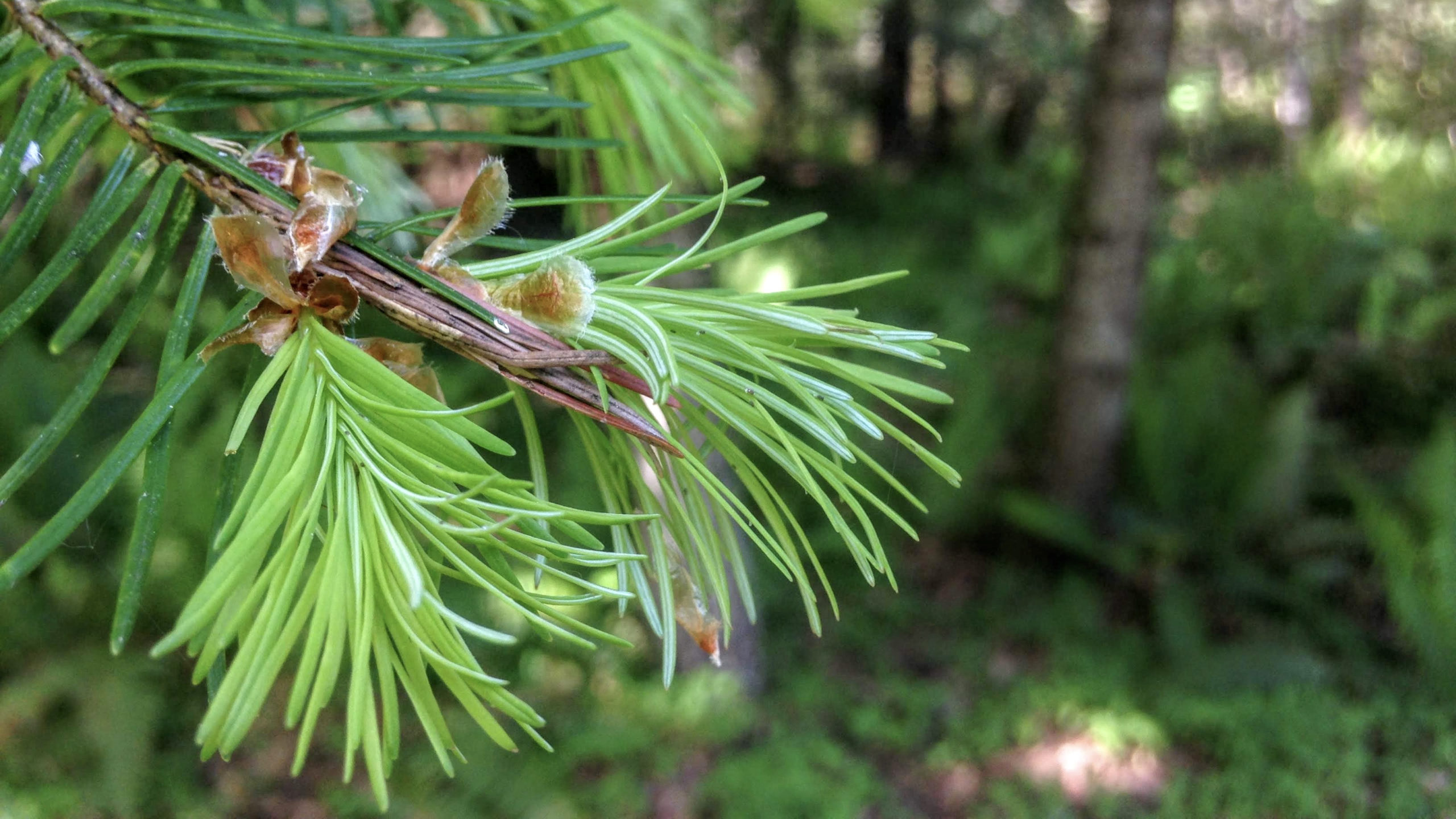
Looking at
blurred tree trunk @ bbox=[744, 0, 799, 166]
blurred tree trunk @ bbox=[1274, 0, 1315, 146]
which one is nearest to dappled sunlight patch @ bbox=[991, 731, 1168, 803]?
blurred tree trunk @ bbox=[744, 0, 799, 166]

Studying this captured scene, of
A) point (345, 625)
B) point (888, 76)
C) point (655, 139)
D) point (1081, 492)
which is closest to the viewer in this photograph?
point (345, 625)

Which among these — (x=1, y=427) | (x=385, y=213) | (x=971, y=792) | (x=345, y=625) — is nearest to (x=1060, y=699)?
(x=971, y=792)

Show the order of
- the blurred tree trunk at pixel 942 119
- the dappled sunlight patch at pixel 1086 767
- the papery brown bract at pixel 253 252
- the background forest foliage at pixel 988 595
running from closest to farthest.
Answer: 1. the papery brown bract at pixel 253 252
2. the background forest foliage at pixel 988 595
3. the dappled sunlight patch at pixel 1086 767
4. the blurred tree trunk at pixel 942 119

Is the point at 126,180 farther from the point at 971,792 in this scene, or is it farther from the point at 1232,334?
the point at 1232,334

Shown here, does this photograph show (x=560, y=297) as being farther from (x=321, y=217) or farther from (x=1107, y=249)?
(x=1107, y=249)

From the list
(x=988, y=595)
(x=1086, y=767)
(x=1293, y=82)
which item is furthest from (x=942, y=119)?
(x=1086, y=767)

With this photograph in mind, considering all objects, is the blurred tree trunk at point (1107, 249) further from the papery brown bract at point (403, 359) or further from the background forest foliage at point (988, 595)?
the papery brown bract at point (403, 359)

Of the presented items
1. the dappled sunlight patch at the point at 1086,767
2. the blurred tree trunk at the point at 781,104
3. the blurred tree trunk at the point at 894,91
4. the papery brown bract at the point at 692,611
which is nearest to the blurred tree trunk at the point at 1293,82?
the blurred tree trunk at the point at 894,91

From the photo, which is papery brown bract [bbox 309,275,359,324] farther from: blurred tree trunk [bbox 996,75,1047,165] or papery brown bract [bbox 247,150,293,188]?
blurred tree trunk [bbox 996,75,1047,165]
